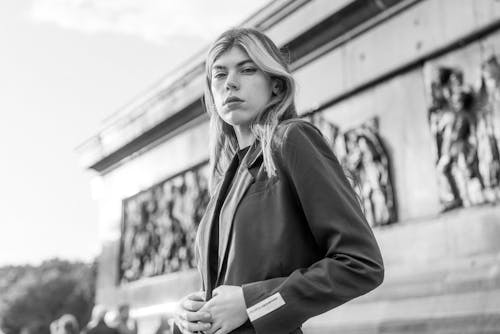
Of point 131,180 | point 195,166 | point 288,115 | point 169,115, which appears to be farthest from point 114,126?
point 288,115

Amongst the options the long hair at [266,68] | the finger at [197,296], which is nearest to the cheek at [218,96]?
the long hair at [266,68]

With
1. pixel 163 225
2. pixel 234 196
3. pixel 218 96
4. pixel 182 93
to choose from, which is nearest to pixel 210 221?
pixel 234 196

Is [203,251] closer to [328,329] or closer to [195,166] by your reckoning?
[328,329]

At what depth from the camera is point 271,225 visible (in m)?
1.64

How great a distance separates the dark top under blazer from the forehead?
265mm

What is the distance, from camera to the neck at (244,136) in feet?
6.49

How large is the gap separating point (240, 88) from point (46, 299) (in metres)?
50.9

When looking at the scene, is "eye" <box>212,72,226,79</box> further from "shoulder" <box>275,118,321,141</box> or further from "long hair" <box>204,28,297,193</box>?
"shoulder" <box>275,118,321,141</box>

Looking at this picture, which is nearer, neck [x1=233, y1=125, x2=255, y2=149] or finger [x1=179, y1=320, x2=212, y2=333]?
finger [x1=179, y1=320, x2=212, y2=333]

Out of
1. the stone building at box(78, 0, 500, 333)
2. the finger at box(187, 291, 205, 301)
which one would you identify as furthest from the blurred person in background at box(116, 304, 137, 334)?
the finger at box(187, 291, 205, 301)

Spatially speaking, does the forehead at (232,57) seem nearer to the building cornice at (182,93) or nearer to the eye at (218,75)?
the eye at (218,75)

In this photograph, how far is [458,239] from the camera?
18.1ft

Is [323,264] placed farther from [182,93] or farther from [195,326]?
[182,93]

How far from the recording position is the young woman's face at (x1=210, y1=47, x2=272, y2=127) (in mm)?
1883
